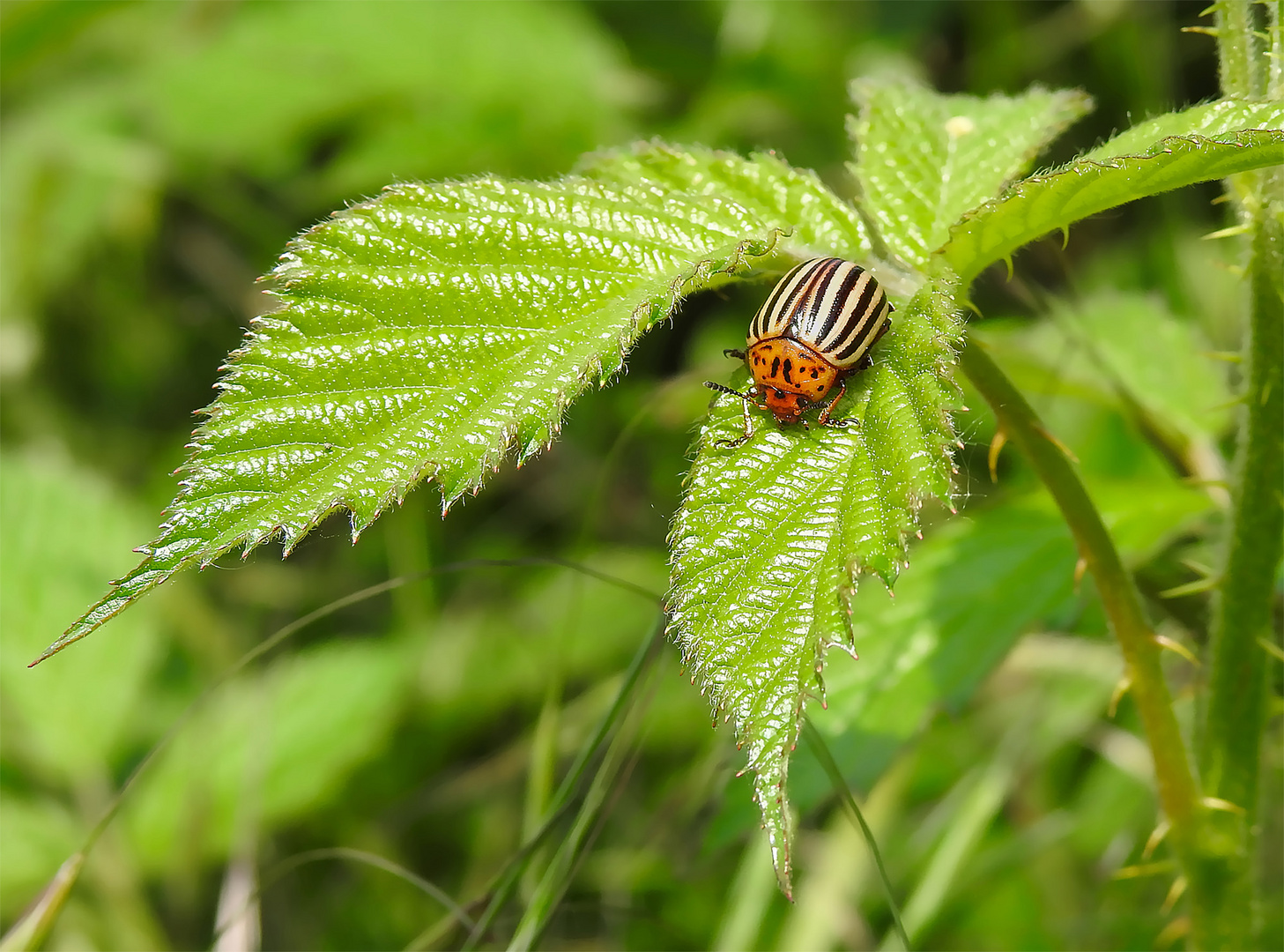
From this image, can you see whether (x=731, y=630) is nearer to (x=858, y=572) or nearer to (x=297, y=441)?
(x=858, y=572)

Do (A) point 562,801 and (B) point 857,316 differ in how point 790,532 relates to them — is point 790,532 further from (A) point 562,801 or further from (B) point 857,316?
(A) point 562,801

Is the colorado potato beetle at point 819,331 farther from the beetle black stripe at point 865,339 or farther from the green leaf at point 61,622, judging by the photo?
the green leaf at point 61,622

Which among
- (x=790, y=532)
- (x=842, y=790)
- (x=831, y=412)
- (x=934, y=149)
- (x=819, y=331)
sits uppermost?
(x=934, y=149)

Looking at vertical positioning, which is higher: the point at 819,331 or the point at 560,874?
the point at 819,331

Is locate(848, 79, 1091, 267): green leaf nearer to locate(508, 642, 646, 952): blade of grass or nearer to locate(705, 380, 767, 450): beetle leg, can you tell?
locate(705, 380, 767, 450): beetle leg

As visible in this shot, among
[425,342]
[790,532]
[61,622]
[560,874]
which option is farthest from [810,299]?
[61,622]

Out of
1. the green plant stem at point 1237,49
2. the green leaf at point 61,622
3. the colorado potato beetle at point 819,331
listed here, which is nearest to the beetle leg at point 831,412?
the colorado potato beetle at point 819,331

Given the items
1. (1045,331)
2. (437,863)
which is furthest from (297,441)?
(1045,331)
